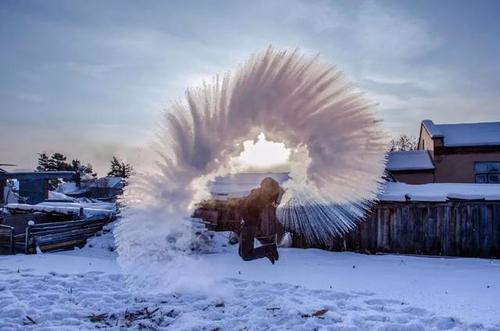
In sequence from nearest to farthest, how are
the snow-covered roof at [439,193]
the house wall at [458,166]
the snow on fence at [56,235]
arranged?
the snow-covered roof at [439,193]
the snow on fence at [56,235]
the house wall at [458,166]

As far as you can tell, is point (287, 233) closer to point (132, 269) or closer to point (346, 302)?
point (132, 269)

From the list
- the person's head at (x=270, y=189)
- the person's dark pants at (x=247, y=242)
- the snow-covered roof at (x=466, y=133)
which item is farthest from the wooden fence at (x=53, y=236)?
the snow-covered roof at (x=466, y=133)

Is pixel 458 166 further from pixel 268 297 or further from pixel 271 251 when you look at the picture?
pixel 271 251

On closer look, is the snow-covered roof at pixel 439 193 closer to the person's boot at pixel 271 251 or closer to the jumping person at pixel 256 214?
the person's boot at pixel 271 251

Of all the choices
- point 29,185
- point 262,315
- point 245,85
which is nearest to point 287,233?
point 262,315

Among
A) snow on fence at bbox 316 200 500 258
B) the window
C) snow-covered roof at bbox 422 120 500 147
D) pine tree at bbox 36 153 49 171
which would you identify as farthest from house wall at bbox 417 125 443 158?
pine tree at bbox 36 153 49 171

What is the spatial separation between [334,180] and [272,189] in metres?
1.16

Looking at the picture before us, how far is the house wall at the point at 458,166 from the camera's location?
2575 cm

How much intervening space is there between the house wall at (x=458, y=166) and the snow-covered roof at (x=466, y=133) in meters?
0.77

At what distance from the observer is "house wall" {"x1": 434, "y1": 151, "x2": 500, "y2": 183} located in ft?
84.5

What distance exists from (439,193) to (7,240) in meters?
16.8

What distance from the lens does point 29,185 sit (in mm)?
35938

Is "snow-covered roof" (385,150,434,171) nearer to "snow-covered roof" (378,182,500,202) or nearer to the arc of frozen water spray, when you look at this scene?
"snow-covered roof" (378,182,500,202)

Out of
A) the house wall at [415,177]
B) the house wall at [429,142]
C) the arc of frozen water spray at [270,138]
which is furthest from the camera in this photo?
the house wall at [429,142]
